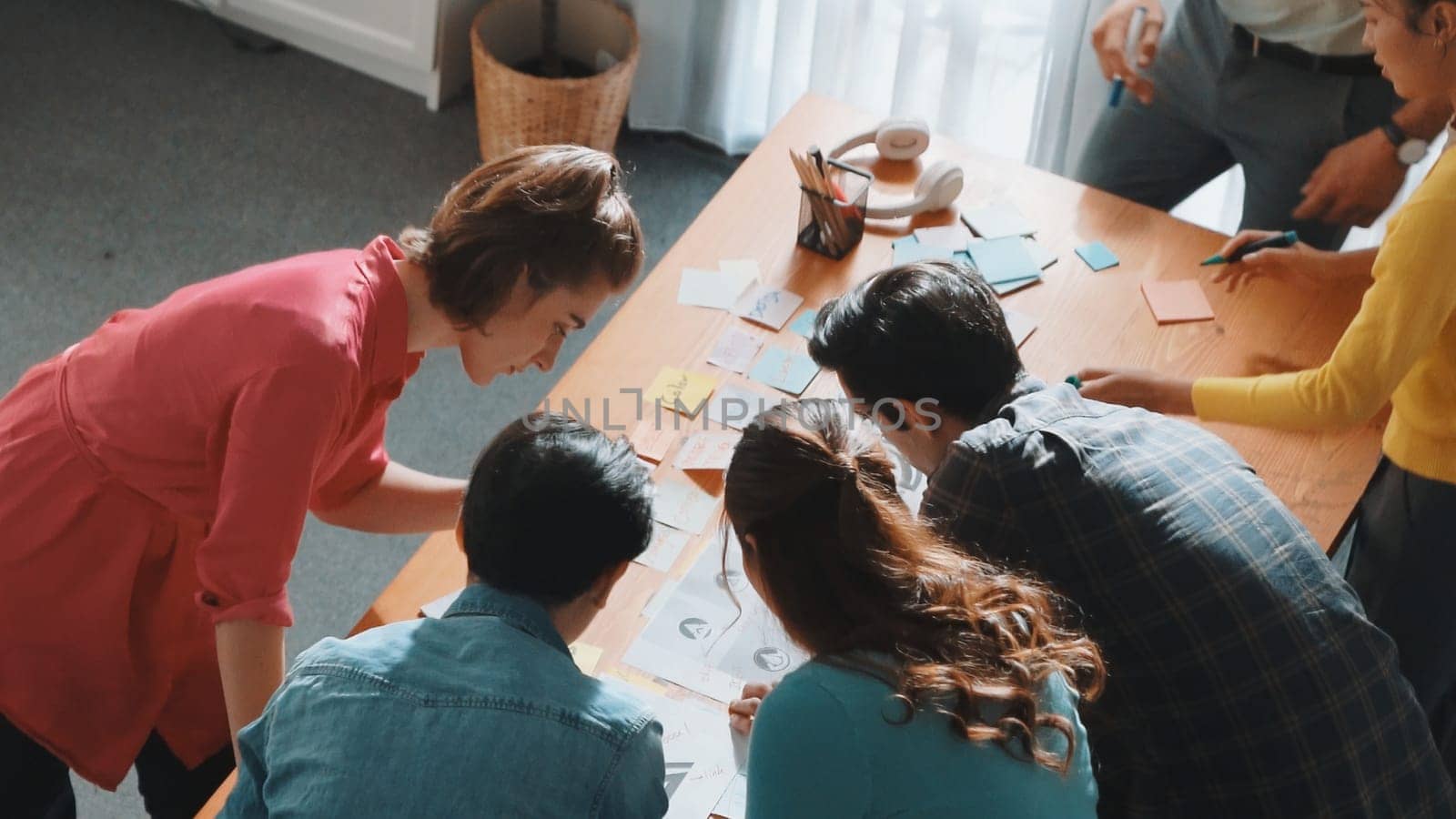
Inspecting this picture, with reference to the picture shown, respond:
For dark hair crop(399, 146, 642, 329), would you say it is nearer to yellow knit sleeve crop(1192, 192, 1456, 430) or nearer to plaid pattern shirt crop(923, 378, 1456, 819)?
plaid pattern shirt crop(923, 378, 1456, 819)

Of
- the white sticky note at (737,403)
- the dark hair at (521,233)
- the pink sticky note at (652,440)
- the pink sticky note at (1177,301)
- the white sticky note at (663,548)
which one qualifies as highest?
the dark hair at (521,233)

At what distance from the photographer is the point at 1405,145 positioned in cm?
222

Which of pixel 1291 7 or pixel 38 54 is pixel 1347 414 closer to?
pixel 1291 7

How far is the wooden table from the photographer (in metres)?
1.82

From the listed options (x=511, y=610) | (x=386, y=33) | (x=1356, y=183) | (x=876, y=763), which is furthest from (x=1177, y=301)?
(x=386, y=33)

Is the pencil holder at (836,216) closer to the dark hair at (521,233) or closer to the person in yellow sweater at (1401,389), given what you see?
the person in yellow sweater at (1401,389)

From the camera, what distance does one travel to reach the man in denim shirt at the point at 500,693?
3.48 feet

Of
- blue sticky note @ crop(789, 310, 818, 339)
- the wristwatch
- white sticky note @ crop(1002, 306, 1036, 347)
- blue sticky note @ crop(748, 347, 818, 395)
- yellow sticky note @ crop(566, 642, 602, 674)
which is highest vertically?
the wristwatch

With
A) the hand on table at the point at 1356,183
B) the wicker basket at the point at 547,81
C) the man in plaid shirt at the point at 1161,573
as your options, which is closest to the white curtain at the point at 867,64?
the wicker basket at the point at 547,81

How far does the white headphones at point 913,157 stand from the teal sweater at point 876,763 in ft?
3.74

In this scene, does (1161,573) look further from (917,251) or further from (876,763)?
(917,251)

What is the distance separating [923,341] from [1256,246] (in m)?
0.86

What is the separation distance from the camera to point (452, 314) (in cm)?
154

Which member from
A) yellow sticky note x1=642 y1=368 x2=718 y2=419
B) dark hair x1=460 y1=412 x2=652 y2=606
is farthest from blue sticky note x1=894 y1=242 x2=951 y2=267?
dark hair x1=460 y1=412 x2=652 y2=606
